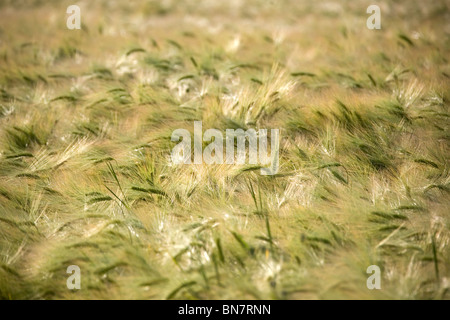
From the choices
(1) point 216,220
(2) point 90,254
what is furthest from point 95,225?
(1) point 216,220

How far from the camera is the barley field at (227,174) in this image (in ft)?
4.77

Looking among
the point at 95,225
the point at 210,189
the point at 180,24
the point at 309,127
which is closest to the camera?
the point at 95,225

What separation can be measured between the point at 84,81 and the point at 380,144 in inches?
102

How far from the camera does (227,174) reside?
1915 millimetres

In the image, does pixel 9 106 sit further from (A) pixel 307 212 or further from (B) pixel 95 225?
(A) pixel 307 212

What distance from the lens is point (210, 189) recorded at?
1839 millimetres

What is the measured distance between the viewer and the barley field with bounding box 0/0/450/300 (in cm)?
145

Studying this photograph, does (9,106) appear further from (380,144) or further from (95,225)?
(380,144)

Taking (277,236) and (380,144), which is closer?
(277,236)

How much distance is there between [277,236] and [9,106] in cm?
246

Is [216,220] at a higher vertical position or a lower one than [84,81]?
lower
